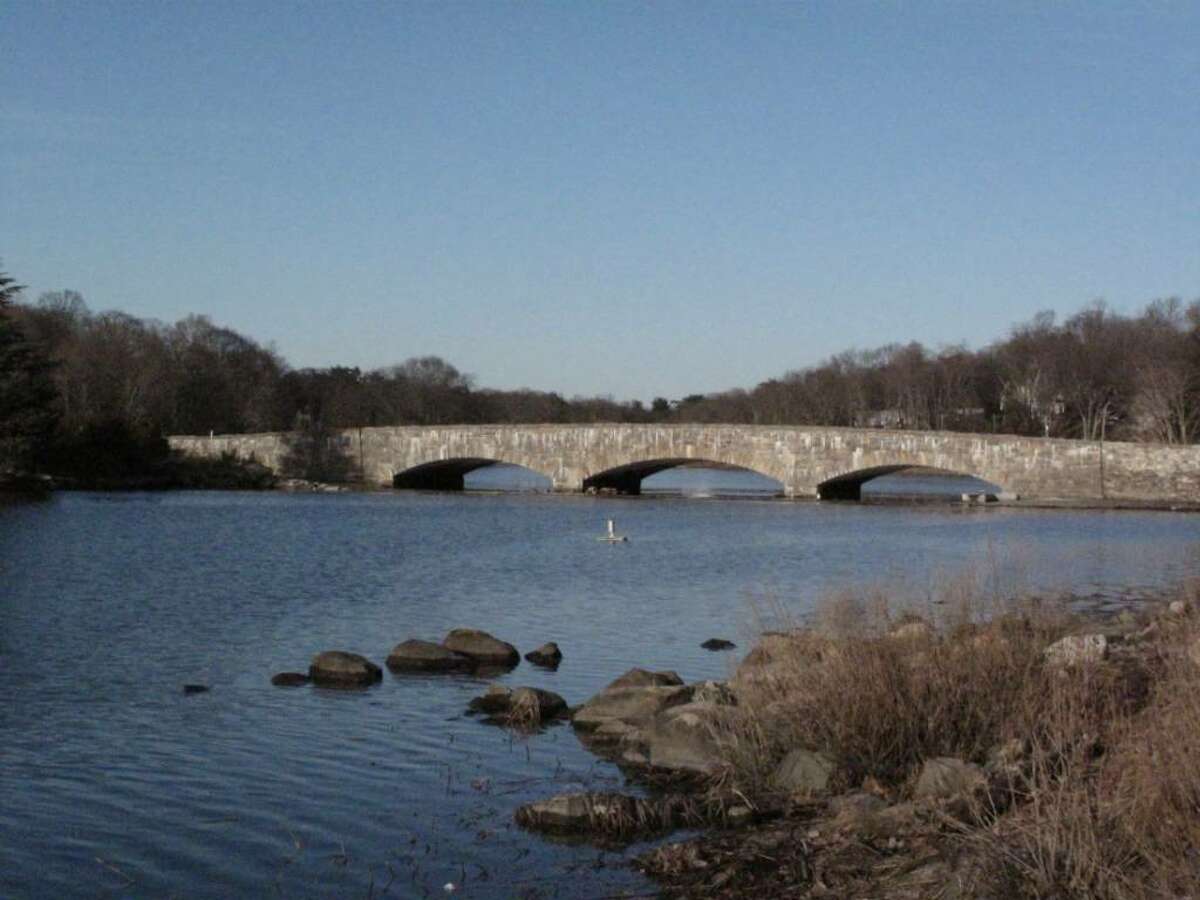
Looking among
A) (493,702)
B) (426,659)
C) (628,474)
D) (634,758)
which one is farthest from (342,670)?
(628,474)

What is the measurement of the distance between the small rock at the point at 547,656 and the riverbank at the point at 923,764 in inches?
142

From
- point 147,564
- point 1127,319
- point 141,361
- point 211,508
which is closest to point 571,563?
point 147,564

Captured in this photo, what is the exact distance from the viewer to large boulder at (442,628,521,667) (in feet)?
52.9

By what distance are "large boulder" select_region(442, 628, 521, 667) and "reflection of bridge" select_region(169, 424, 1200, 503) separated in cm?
3776

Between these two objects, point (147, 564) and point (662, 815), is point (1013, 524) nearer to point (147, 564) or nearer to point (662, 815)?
point (147, 564)

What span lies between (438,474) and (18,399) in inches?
925

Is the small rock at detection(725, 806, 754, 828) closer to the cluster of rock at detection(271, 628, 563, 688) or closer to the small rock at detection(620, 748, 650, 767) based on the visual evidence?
the small rock at detection(620, 748, 650, 767)

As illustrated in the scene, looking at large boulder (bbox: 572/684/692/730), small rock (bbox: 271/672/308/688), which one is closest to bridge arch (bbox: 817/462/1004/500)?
small rock (bbox: 271/672/308/688)

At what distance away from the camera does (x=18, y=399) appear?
51.5 meters

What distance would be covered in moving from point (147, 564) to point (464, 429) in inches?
1447

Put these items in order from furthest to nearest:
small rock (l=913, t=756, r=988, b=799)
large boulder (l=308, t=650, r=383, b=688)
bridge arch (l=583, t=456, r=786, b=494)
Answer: bridge arch (l=583, t=456, r=786, b=494) → large boulder (l=308, t=650, r=383, b=688) → small rock (l=913, t=756, r=988, b=799)

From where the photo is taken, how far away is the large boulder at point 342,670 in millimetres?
14734

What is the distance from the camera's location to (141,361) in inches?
3297

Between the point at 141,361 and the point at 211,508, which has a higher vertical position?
the point at 141,361
